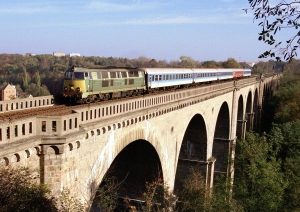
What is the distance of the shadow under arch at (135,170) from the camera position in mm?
24828

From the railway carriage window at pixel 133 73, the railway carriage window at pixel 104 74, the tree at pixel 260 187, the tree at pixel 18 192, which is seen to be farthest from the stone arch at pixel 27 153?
the railway carriage window at pixel 133 73

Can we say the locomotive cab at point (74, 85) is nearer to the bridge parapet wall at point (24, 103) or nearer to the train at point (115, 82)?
the train at point (115, 82)

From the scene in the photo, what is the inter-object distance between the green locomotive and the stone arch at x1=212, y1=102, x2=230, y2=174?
68.0ft

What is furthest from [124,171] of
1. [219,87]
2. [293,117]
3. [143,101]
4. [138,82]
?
[293,117]

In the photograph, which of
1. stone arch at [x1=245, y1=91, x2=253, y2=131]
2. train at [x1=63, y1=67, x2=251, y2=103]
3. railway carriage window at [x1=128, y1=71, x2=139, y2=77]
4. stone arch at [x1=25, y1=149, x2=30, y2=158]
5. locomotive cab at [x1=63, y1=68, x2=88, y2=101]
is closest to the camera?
stone arch at [x1=25, y1=149, x2=30, y2=158]

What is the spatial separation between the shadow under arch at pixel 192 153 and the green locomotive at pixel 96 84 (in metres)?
10.9

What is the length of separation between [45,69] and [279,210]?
111474 millimetres

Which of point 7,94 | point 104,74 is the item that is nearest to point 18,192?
point 104,74

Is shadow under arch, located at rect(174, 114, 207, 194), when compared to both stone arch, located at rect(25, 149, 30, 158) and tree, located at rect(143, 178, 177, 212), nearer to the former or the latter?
tree, located at rect(143, 178, 177, 212)

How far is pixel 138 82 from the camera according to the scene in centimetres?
2872

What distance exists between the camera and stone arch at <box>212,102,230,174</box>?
45781 millimetres

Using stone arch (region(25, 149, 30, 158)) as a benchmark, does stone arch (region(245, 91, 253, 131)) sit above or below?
below

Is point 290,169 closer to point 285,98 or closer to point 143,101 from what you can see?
point 143,101

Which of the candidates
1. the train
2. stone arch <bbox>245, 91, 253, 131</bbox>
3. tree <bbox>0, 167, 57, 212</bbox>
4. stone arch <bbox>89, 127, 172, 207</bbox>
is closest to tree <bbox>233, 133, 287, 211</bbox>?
stone arch <bbox>89, 127, 172, 207</bbox>
